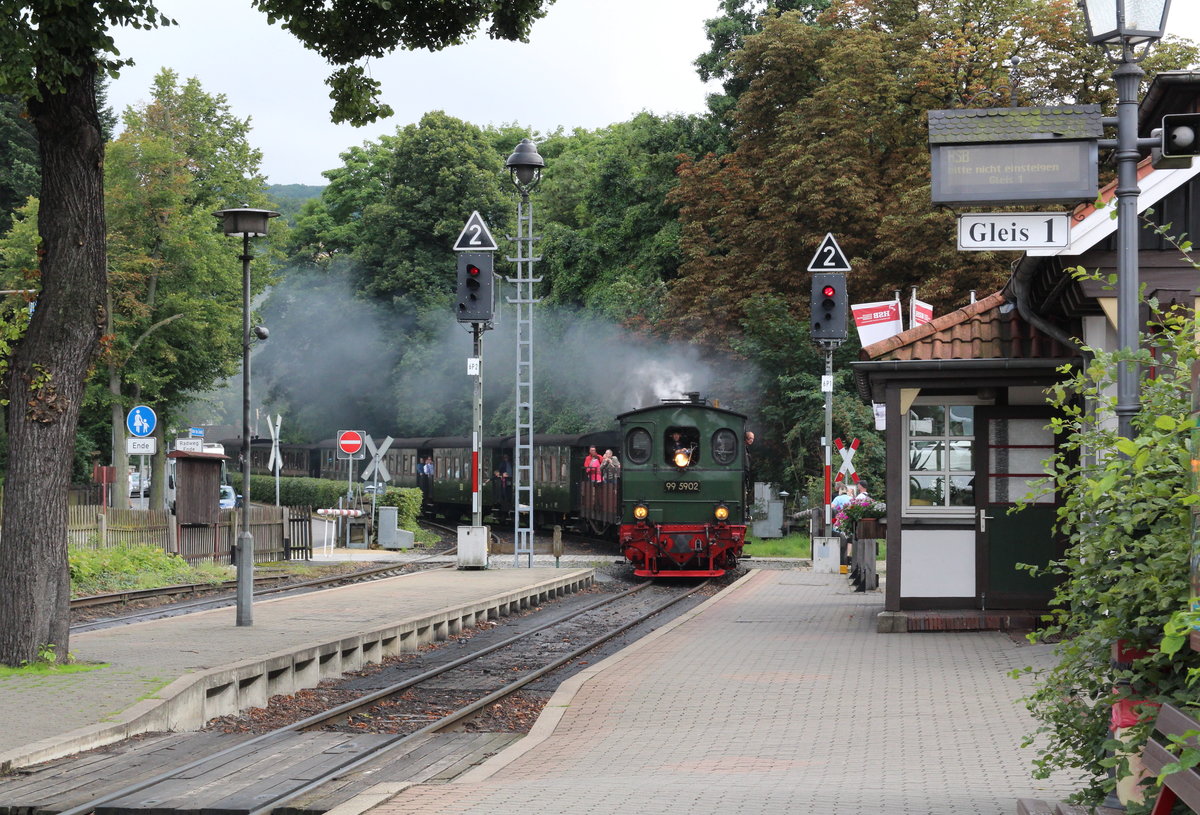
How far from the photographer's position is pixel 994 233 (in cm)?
913

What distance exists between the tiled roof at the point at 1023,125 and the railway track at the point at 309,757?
5.22m

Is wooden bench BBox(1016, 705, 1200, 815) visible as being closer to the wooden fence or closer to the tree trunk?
the tree trunk

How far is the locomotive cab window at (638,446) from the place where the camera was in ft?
90.6

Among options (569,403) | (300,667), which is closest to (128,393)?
(569,403)

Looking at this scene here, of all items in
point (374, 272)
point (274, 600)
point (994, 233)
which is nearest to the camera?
point (994, 233)

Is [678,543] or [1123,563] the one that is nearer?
[1123,563]

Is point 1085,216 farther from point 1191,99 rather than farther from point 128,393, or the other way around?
point 128,393

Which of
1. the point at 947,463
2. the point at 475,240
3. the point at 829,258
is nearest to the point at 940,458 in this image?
the point at 947,463

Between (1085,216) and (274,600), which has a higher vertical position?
(1085,216)

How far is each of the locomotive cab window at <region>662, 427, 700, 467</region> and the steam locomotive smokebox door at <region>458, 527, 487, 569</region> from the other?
12.2ft

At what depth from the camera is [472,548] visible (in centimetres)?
2697

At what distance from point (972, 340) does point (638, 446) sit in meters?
12.3

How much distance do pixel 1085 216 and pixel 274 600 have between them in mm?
12401

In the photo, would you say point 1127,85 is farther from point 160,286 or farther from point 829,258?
point 160,286
